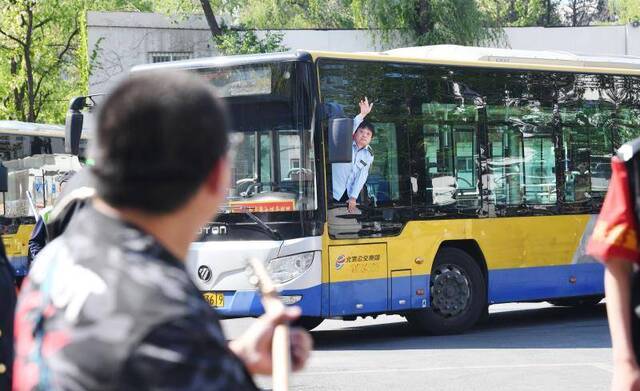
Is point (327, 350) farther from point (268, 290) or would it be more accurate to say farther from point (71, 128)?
point (268, 290)

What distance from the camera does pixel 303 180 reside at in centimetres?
1296

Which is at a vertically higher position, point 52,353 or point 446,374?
point 52,353

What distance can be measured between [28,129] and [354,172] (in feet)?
39.6

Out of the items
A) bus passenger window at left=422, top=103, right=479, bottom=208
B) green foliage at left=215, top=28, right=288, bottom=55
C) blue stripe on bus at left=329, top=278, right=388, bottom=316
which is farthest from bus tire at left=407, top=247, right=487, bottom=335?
green foliage at left=215, top=28, right=288, bottom=55

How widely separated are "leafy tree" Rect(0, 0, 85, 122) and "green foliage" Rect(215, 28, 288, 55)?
16.1 ft

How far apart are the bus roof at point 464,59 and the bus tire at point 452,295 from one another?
7.40 feet

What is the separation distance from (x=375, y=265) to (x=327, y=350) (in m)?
1.02

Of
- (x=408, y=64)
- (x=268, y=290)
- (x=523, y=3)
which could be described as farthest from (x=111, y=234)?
(x=523, y=3)

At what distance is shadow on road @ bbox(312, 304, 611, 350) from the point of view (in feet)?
43.3

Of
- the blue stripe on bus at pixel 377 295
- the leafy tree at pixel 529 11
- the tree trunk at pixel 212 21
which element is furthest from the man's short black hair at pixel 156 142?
the leafy tree at pixel 529 11

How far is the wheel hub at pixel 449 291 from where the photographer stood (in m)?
14.0

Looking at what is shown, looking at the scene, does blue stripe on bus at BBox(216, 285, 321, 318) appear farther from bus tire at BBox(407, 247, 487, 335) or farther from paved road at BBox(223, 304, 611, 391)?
bus tire at BBox(407, 247, 487, 335)

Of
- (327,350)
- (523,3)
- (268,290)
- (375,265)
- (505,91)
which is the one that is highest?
Answer: (523,3)

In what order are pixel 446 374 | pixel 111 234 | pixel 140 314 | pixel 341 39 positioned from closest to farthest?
pixel 140 314 < pixel 111 234 < pixel 446 374 < pixel 341 39
